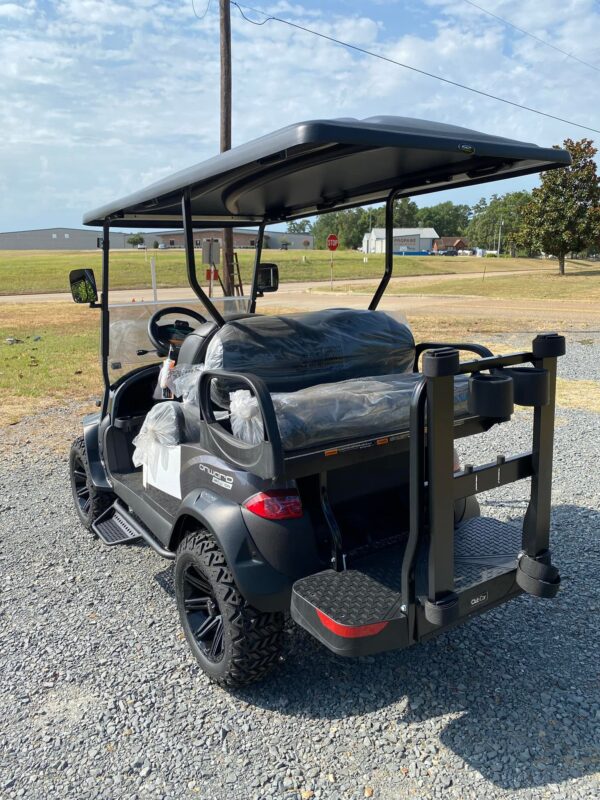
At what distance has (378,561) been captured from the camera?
2.45 m

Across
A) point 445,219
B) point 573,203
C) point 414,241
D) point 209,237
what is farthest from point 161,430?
point 445,219

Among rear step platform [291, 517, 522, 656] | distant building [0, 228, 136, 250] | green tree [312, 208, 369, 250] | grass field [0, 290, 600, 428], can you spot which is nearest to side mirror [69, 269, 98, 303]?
rear step platform [291, 517, 522, 656]

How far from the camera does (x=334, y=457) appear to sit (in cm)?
227

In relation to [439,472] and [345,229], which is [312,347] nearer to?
[439,472]

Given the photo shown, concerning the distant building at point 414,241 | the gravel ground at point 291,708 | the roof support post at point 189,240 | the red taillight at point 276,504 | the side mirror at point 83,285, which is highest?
the distant building at point 414,241

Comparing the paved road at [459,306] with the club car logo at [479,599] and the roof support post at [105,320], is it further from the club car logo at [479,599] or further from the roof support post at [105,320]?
the club car logo at [479,599]

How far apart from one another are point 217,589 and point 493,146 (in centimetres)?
191

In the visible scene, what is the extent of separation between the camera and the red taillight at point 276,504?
229 centimetres

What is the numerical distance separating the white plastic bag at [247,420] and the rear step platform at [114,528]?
3.80 feet

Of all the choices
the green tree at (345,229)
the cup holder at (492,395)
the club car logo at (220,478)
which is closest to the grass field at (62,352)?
the club car logo at (220,478)

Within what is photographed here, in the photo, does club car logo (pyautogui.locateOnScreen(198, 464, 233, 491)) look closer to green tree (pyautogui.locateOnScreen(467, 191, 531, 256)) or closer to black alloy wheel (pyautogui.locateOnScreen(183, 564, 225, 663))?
black alloy wheel (pyautogui.locateOnScreen(183, 564, 225, 663))

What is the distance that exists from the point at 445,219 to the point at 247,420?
129 m

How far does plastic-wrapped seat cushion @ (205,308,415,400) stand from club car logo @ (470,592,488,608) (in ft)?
4.14

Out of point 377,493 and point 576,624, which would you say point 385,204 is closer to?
point 377,493
